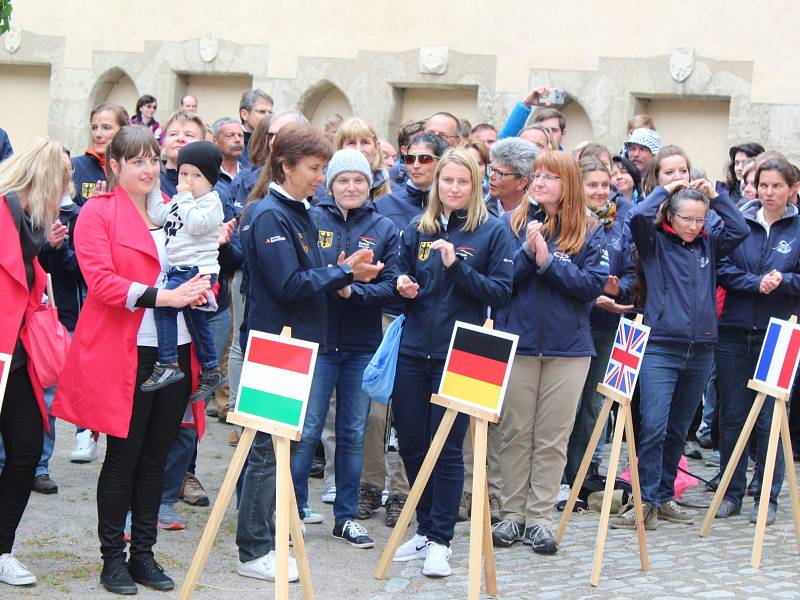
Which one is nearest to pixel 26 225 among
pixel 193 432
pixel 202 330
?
pixel 202 330

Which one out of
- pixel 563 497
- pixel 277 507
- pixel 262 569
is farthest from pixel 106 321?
pixel 563 497

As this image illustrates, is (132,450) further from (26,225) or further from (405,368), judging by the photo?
(405,368)

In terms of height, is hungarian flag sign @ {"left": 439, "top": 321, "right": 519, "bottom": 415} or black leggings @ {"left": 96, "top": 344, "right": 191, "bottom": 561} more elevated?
hungarian flag sign @ {"left": 439, "top": 321, "right": 519, "bottom": 415}

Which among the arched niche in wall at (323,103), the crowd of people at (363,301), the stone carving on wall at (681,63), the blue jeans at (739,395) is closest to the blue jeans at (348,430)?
the crowd of people at (363,301)

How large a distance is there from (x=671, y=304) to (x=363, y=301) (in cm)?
195

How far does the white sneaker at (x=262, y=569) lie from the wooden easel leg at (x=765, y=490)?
2.52 meters

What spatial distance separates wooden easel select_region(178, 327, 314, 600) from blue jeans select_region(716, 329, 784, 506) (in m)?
3.66

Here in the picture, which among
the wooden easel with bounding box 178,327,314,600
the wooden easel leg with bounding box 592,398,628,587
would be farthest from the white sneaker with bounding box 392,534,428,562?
the wooden easel with bounding box 178,327,314,600

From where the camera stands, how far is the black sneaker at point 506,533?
6.66 meters

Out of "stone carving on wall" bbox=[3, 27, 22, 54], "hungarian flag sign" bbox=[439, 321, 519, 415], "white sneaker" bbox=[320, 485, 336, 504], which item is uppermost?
"stone carving on wall" bbox=[3, 27, 22, 54]

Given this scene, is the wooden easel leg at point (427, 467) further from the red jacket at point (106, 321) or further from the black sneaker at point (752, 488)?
the black sneaker at point (752, 488)

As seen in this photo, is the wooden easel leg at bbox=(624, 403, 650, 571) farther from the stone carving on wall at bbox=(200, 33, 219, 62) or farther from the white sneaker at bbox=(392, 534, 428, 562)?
the stone carving on wall at bbox=(200, 33, 219, 62)

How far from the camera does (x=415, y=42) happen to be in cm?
1389

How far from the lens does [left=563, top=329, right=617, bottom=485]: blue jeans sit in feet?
25.0
